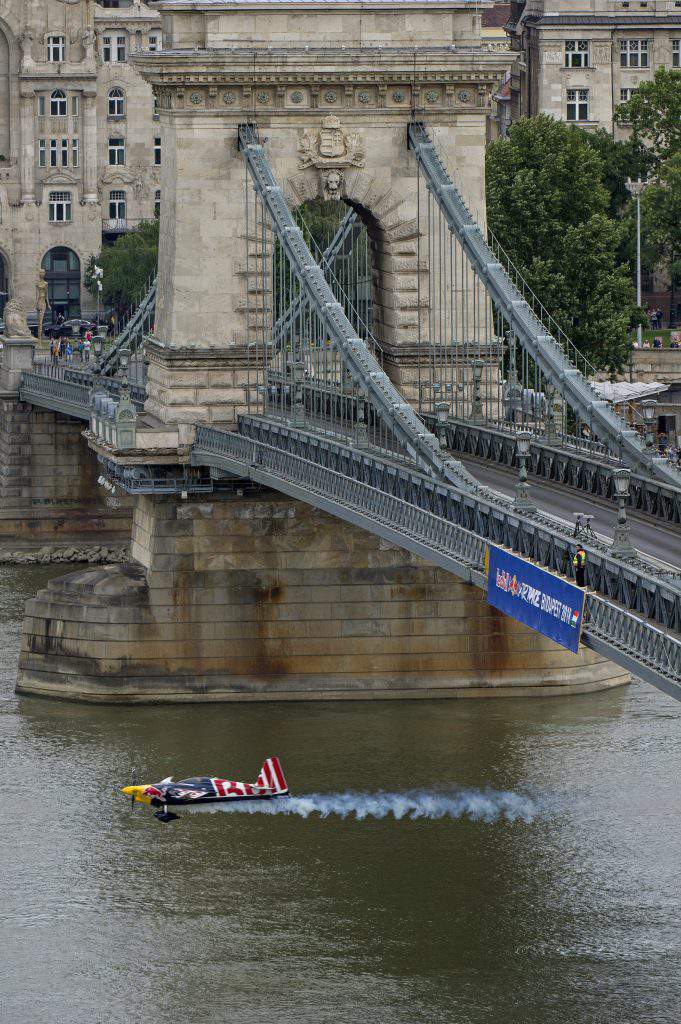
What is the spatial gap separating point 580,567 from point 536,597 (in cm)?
211

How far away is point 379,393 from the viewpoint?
80.9 metres

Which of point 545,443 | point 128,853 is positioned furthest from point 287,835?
point 545,443

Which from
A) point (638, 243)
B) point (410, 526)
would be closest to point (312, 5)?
point (410, 526)

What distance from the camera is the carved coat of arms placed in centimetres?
8962

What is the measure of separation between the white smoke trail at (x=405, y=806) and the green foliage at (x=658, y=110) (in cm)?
7668

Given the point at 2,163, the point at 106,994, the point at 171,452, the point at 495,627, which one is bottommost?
the point at 106,994

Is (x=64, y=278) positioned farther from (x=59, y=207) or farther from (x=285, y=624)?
(x=285, y=624)

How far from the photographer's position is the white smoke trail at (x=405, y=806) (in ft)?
250

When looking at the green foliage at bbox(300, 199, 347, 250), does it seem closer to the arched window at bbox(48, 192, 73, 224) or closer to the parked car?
Answer: the parked car

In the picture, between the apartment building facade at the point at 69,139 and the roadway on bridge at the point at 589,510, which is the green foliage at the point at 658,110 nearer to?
the apartment building facade at the point at 69,139

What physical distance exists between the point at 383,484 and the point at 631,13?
84450 millimetres

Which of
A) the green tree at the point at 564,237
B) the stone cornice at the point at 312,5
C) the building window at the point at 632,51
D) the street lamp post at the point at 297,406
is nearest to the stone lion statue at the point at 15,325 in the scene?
the green tree at the point at 564,237

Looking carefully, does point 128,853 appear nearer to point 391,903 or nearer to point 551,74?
point 391,903

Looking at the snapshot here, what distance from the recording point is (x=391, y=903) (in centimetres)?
6925
